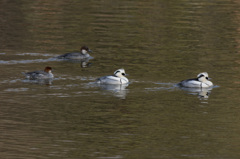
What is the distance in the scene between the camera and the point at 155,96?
2489 cm

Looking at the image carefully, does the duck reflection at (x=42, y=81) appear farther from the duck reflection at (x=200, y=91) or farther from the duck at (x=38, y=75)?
the duck reflection at (x=200, y=91)

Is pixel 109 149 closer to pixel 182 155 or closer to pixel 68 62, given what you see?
pixel 182 155

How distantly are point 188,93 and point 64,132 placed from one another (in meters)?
7.62

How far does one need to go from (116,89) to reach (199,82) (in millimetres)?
3363

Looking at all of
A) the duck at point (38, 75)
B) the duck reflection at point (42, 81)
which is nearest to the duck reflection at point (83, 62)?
the duck at point (38, 75)

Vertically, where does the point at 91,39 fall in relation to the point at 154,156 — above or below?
above

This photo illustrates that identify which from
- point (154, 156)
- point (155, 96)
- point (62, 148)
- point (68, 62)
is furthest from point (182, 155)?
point (68, 62)

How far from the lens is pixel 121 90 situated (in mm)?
26125

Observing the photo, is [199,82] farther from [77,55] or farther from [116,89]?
[77,55]

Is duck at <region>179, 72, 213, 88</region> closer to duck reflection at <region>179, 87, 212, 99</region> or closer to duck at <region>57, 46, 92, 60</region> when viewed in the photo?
duck reflection at <region>179, 87, 212, 99</region>

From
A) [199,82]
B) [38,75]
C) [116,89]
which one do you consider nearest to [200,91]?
[199,82]

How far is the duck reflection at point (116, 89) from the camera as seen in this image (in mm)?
25380

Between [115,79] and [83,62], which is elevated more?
[83,62]

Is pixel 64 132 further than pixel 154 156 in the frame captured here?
Yes
